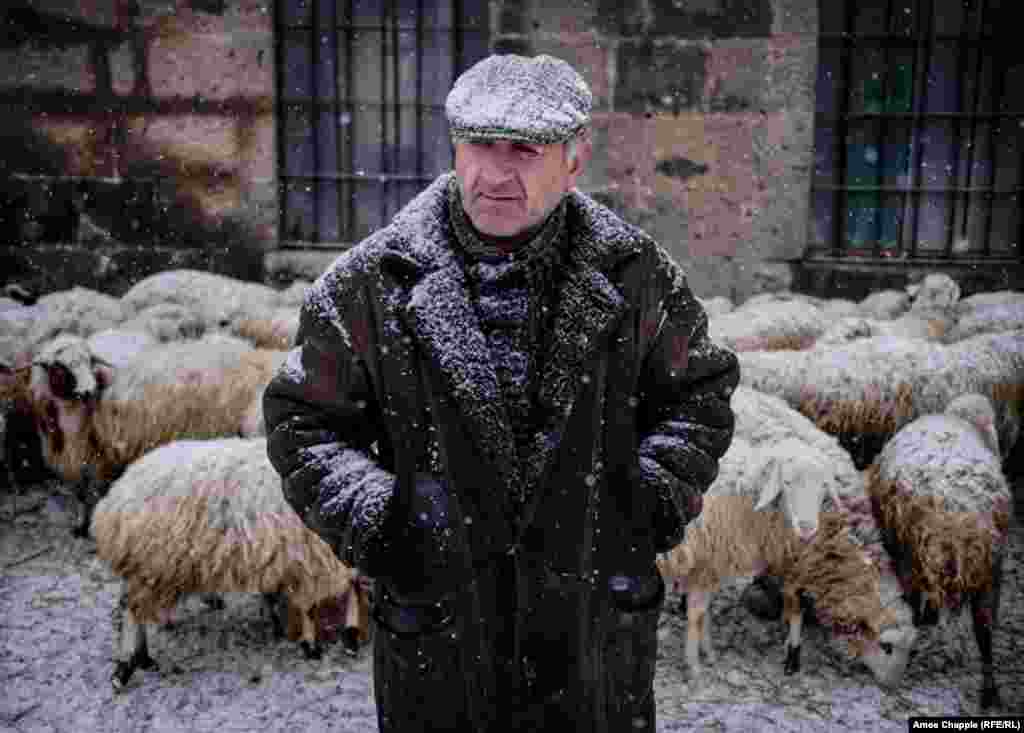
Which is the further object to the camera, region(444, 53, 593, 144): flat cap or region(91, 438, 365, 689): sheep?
region(91, 438, 365, 689): sheep

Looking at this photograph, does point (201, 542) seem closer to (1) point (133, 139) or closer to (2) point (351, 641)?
(2) point (351, 641)

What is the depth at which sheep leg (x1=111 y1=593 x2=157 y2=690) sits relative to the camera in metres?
3.97

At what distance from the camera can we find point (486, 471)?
1.79 meters

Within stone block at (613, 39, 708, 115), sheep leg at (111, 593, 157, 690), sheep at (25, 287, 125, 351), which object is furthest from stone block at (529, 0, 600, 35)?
sheep leg at (111, 593, 157, 690)

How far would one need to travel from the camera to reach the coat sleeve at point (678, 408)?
6.38 feet

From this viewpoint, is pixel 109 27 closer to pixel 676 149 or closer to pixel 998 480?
pixel 676 149

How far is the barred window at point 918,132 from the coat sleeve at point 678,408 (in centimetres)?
612

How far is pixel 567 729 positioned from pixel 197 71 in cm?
713

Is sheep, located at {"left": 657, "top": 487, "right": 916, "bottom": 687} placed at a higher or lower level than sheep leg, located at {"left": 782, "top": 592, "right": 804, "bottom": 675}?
higher

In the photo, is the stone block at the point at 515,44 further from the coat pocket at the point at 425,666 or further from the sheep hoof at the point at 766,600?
the coat pocket at the point at 425,666

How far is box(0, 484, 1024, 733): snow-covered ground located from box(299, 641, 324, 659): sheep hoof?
3 centimetres

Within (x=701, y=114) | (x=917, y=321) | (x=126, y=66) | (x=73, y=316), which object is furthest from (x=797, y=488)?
(x=126, y=66)

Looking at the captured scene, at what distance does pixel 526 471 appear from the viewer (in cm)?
183

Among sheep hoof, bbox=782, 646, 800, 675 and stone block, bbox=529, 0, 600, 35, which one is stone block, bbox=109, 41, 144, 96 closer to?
stone block, bbox=529, 0, 600, 35
